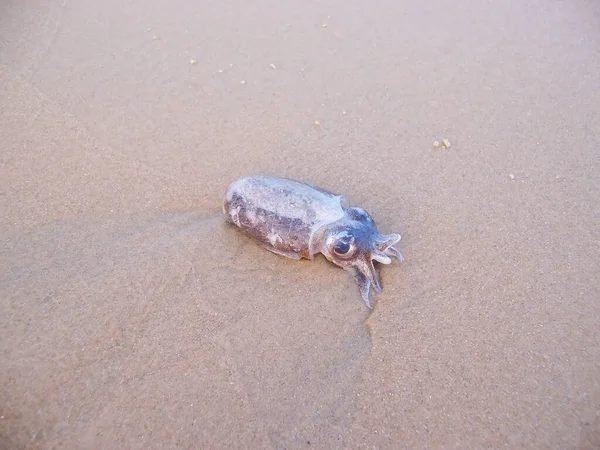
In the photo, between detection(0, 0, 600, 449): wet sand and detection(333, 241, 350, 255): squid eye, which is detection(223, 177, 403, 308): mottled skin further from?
detection(0, 0, 600, 449): wet sand

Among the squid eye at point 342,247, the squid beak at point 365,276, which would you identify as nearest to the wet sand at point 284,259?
the squid beak at point 365,276

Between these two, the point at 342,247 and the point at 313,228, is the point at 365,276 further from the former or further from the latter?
the point at 313,228

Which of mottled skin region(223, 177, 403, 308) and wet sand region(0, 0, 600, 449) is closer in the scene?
wet sand region(0, 0, 600, 449)

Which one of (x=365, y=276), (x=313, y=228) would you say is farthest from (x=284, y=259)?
(x=365, y=276)

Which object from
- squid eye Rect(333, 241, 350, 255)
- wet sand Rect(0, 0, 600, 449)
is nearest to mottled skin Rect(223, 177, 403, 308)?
squid eye Rect(333, 241, 350, 255)

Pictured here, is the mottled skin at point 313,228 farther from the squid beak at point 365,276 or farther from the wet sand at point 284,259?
the wet sand at point 284,259

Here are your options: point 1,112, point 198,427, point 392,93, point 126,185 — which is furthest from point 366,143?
point 1,112

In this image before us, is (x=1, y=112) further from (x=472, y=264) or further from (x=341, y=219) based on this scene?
(x=472, y=264)
